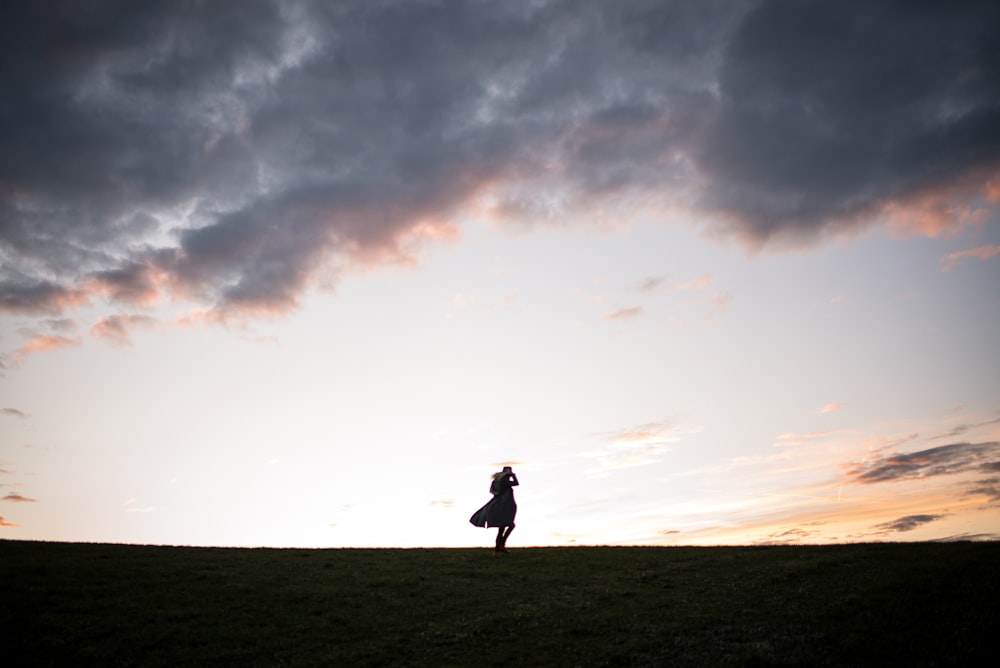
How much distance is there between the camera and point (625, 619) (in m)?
22.2

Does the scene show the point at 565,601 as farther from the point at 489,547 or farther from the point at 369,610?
the point at 489,547

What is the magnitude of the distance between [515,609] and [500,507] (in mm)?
10602

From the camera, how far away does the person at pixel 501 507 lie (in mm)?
34531

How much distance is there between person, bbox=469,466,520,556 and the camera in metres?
34.5

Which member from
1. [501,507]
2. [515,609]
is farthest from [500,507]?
[515,609]

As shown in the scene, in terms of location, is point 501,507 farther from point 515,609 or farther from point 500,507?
point 515,609

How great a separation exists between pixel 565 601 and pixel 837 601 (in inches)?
402

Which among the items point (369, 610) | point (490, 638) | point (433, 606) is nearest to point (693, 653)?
point (490, 638)

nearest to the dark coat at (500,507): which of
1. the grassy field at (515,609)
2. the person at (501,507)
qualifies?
the person at (501,507)

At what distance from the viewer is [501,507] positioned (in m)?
34.7

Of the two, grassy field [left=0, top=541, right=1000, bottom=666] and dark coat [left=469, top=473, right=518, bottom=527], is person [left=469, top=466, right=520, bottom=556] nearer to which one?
dark coat [left=469, top=473, right=518, bottom=527]

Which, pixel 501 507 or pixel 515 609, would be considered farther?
pixel 501 507

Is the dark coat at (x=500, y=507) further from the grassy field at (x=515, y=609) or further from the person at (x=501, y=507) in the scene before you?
the grassy field at (x=515, y=609)

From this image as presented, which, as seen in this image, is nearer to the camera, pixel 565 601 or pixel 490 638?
pixel 490 638
